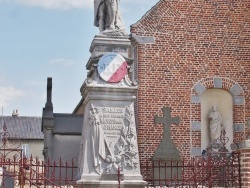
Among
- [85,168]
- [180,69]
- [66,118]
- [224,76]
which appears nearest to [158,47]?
[180,69]

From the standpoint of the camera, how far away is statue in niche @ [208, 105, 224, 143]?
18.9 metres

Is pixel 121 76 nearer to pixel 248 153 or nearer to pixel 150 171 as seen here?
pixel 248 153

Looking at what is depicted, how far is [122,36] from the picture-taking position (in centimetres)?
1028

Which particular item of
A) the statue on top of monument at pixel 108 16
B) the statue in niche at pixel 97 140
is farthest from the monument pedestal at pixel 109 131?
the statue on top of monument at pixel 108 16

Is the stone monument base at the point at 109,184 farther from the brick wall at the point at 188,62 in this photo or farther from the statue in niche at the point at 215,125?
the statue in niche at the point at 215,125

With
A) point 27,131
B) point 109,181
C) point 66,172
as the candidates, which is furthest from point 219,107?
point 27,131

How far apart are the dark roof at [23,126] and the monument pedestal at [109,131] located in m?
42.2

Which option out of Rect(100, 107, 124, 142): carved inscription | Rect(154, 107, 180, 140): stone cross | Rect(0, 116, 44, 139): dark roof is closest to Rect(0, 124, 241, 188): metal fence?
Rect(100, 107, 124, 142): carved inscription

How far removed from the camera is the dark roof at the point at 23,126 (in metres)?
51.9

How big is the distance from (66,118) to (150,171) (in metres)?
4.32

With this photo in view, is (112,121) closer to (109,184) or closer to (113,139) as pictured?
(113,139)

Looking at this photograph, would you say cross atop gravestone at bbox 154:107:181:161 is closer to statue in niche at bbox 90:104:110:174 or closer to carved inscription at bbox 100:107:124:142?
carved inscription at bbox 100:107:124:142

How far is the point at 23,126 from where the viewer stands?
54.6 metres

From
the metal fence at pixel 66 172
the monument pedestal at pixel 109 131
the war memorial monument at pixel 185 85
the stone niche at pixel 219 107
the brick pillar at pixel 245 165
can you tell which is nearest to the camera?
the brick pillar at pixel 245 165
